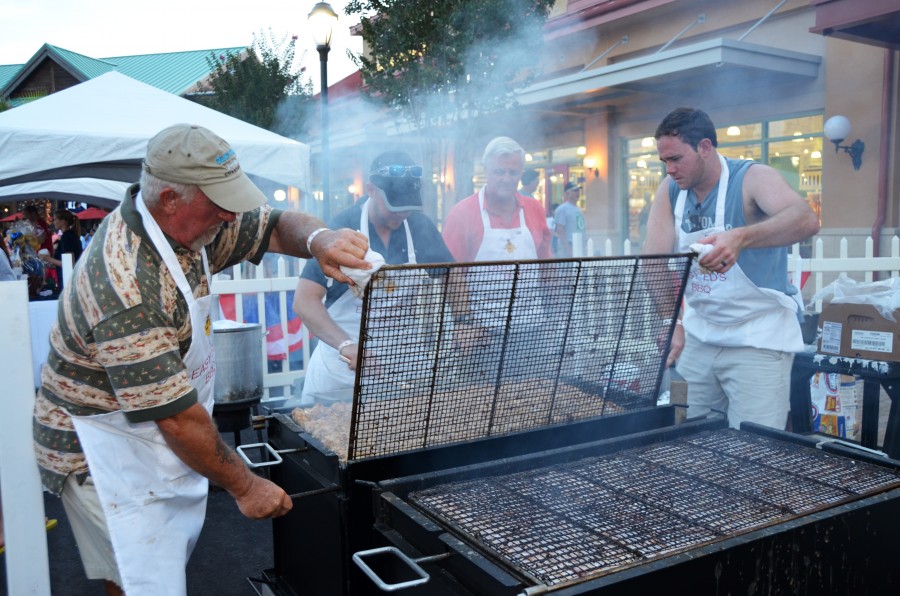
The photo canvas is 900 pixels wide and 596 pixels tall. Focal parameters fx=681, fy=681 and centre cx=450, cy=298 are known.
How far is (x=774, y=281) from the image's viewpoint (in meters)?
2.90

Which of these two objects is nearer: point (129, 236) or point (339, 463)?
point (129, 236)

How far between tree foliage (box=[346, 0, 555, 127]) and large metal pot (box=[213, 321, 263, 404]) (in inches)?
181

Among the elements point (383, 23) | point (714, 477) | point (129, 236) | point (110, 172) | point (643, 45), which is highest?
point (643, 45)

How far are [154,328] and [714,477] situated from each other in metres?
1.65

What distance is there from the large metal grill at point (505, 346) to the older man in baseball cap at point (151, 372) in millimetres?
274

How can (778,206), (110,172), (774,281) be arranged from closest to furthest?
(778,206) < (774,281) < (110,172)

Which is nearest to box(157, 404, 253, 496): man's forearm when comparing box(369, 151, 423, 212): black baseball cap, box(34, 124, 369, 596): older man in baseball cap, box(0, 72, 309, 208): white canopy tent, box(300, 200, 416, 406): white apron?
box(34, 124, 369, 596): older man in baseball cap

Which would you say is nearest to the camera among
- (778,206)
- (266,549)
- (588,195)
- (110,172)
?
(778,206)

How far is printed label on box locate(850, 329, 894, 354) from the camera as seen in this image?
11.4ft

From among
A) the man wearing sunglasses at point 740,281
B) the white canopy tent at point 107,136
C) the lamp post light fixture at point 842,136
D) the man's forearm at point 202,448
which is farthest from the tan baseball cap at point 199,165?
the lamp post light fixture at point 842,136

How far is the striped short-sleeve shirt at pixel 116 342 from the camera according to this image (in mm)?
1719

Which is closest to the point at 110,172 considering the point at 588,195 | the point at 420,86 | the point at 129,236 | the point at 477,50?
the point at 420,86

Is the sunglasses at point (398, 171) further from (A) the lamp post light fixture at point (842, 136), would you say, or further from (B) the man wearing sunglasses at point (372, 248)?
(A) the lamp post light fixture at point (842, 136)

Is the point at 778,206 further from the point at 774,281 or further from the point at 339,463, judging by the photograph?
the point at 339,463
